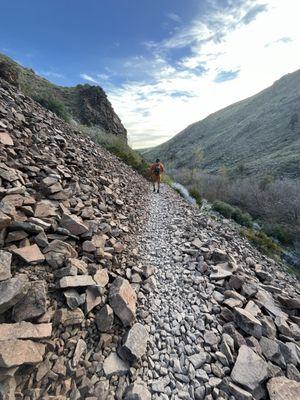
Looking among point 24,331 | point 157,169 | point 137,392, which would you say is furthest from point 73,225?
point 157,169

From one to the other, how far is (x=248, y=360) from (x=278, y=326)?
51.2 inches

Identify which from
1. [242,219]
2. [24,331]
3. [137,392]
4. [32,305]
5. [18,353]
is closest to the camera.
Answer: [18,353]

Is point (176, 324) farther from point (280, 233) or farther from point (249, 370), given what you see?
point (280, 233)

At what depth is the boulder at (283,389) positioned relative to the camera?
2.72m

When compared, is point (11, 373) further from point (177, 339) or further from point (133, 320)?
point (177, 339)

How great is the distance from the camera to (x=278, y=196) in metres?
22.0

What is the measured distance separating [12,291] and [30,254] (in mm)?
724

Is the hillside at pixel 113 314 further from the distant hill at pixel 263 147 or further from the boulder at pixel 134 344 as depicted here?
the distant hill at pixel 263 147

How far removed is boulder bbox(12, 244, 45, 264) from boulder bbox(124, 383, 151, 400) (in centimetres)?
216

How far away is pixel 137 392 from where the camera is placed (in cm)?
255

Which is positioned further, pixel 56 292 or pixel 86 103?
pixel 86 103

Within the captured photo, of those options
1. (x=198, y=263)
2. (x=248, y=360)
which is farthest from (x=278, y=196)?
(x=248, y=360)

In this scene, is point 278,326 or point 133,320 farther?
point 278,326

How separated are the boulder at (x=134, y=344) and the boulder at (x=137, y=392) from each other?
325mm
